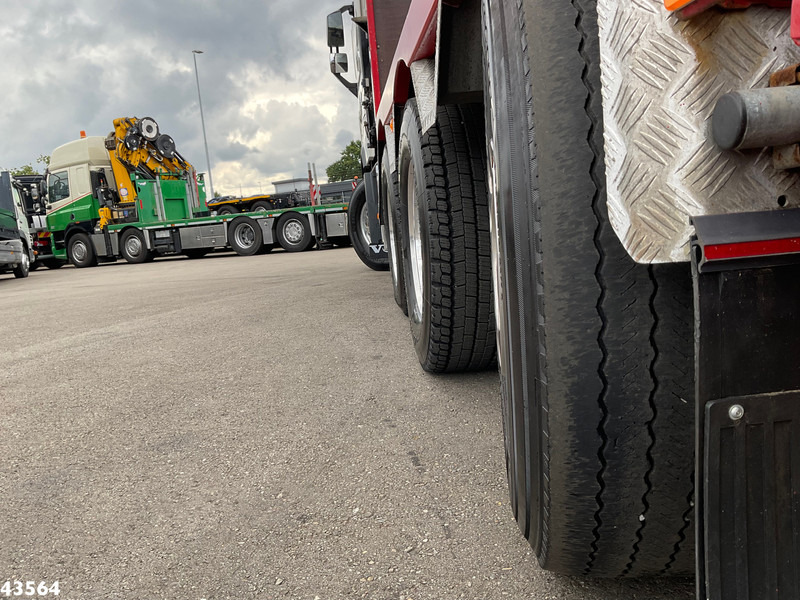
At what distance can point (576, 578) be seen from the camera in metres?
1.22

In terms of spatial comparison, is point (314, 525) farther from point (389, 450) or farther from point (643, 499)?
point (643, 499)

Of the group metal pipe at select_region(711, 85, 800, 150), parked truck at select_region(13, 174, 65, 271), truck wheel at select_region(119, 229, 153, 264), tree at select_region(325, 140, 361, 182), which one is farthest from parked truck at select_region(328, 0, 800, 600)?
tree at select_region(325, 140, 361, 182)

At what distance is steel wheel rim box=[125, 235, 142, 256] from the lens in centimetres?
1570

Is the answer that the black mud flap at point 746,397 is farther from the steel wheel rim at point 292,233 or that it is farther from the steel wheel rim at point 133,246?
the steel wheel rim at point 133,246

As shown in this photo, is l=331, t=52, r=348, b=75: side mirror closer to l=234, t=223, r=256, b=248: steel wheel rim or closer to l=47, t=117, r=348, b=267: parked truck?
l=47, t=117, r=348, b=267: parked truck

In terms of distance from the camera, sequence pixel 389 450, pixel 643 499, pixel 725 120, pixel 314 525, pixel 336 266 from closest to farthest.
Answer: pixel 725 120
pixel 643 499
pixel 314 525
pixel 389 450
pixel 336 266

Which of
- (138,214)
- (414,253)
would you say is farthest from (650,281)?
(138,214)

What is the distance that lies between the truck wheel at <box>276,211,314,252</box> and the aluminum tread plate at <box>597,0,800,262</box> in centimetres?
1400

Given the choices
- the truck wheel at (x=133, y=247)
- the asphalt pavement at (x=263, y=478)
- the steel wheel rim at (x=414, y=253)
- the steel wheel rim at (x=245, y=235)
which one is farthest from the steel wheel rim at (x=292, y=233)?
the steel wheel rim at (x=414, y=253)

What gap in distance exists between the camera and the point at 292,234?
48.0ft

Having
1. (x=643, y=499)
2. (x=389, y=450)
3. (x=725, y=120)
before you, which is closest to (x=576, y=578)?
(x=643, y=499)

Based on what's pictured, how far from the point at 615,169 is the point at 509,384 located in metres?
0.46

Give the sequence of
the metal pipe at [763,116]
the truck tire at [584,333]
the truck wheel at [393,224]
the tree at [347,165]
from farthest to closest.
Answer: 1. the tree at [347,165]
2. the truck wheel at [393,224]
3. the truck tire at [584,333]
4. the metal pipe at [763,116]

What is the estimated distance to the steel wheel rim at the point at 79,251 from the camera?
1600 centimetres
